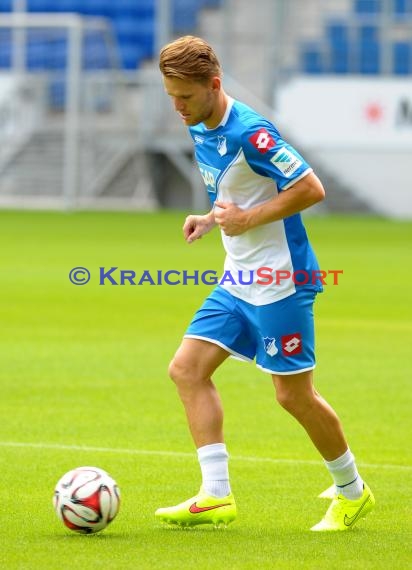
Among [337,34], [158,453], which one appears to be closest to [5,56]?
[337,34]

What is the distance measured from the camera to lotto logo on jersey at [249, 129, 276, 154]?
5.83m

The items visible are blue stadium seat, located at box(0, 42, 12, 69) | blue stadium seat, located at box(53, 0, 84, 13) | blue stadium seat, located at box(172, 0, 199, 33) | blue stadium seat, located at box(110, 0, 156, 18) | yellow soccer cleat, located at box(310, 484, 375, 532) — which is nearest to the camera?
yellow soccer cleat, located at box(310, 484, 375, 532)

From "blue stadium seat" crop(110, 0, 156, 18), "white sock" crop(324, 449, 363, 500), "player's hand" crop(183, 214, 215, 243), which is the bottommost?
"blue stadium seat" crop(110, 0, 156, 18)

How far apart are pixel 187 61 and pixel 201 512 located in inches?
73.3

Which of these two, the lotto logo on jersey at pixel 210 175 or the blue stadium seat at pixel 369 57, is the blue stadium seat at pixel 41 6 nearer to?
the blue stadium seat at pixel 369 57

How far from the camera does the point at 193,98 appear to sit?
5.84m

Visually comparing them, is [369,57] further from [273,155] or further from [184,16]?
[273,155]

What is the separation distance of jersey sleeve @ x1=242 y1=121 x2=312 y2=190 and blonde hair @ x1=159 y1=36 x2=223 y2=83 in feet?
0.96

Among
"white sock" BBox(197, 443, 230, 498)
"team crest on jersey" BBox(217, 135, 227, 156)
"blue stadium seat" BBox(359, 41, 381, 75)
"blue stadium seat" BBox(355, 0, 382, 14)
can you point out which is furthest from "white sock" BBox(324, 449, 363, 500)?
"blue stadium seat" BBox(355, 0, 382, 14)

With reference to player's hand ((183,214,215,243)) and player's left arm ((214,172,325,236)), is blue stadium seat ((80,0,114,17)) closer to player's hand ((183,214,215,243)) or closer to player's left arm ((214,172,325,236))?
player's hand ((183,214,215,243))

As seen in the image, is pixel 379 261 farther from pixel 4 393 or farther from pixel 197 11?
pixel 197 11

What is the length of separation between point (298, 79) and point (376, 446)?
27.9 m

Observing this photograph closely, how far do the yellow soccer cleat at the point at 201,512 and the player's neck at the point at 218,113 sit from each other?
1551mm

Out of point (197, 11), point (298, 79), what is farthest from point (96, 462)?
point (197, 11)
